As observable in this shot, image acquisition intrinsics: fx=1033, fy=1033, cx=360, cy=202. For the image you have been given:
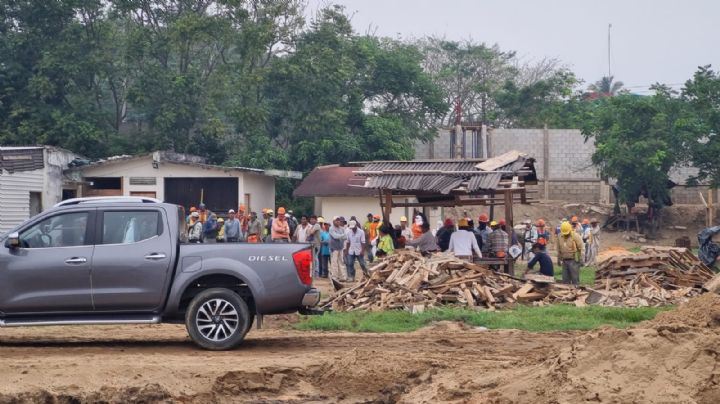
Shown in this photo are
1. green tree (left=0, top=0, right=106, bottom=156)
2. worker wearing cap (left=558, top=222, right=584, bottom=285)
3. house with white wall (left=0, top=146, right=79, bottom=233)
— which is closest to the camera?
worker wearing cap (left=558, top=222, right=584, bottom=285)

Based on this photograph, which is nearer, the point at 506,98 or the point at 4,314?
the point at 4,314

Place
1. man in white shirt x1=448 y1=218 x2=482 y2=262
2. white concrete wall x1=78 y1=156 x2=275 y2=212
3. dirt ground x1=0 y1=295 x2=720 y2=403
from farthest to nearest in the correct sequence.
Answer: white concrete wall x1=78 y1=156 x2=275 y2=212 → man in white shirt x1=448 y1=218 x2=482 y2=262 → dirt ground x1=0 y1=295 x2=720 y2=403

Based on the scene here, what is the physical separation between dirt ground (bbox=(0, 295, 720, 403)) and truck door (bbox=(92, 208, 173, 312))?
0.67m

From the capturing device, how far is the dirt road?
430 inches

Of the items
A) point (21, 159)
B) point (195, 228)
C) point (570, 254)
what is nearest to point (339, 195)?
point (195, 228)

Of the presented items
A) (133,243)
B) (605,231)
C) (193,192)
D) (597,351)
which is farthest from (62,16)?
(597,351)

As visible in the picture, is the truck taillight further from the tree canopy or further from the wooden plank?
the tree canopy

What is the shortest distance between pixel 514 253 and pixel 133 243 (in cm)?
1128

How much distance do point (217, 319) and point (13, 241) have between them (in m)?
A: 2.71

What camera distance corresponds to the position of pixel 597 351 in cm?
1016

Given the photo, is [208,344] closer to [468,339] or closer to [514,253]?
[468,339]

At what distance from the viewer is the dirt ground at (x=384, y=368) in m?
9.80

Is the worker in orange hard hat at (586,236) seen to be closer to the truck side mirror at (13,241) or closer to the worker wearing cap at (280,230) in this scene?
the worker wearing cap at (280,230)

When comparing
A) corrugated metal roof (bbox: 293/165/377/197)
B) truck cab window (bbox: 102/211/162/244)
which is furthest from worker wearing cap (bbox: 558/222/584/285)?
corrugated metal roof (bbox: 293/165/377/197)
